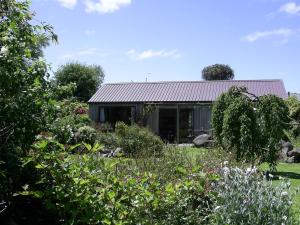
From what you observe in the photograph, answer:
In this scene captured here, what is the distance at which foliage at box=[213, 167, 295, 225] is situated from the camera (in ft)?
13.8

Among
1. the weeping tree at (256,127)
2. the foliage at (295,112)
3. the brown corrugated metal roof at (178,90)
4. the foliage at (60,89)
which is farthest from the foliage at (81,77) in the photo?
the foliage at (60,89)

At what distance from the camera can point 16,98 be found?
4152 millimetres

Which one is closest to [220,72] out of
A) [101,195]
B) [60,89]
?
[60,89]

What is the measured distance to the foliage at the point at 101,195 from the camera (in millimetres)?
4109

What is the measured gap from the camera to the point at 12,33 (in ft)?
14.9

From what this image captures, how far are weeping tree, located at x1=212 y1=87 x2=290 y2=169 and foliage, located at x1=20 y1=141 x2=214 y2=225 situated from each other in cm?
757

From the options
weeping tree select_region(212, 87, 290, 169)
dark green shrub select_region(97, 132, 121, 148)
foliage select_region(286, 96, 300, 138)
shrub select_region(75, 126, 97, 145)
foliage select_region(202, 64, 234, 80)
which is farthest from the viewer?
foliage select_region(202, 64, 234, 80)

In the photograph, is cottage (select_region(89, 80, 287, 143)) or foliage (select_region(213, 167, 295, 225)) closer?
foliage (select_region(213, 167, 295, 225))

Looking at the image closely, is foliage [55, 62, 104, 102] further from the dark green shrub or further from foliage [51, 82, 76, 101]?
foliage [51, 82, 76, 101]

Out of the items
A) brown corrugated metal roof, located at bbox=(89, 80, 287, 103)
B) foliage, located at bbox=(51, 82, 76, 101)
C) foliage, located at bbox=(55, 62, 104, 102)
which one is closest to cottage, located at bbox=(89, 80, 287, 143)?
brown corrugated metal roof, located at bbox=(89, 80, 287, 103)

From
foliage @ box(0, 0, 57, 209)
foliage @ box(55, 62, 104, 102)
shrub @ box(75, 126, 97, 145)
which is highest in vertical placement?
foliage @ box(55, 62, 104, 102)

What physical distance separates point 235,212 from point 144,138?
43.8ft

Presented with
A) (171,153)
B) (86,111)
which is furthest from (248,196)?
(86,111)

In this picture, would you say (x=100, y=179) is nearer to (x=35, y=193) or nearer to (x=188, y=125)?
(x=35, y=193)
